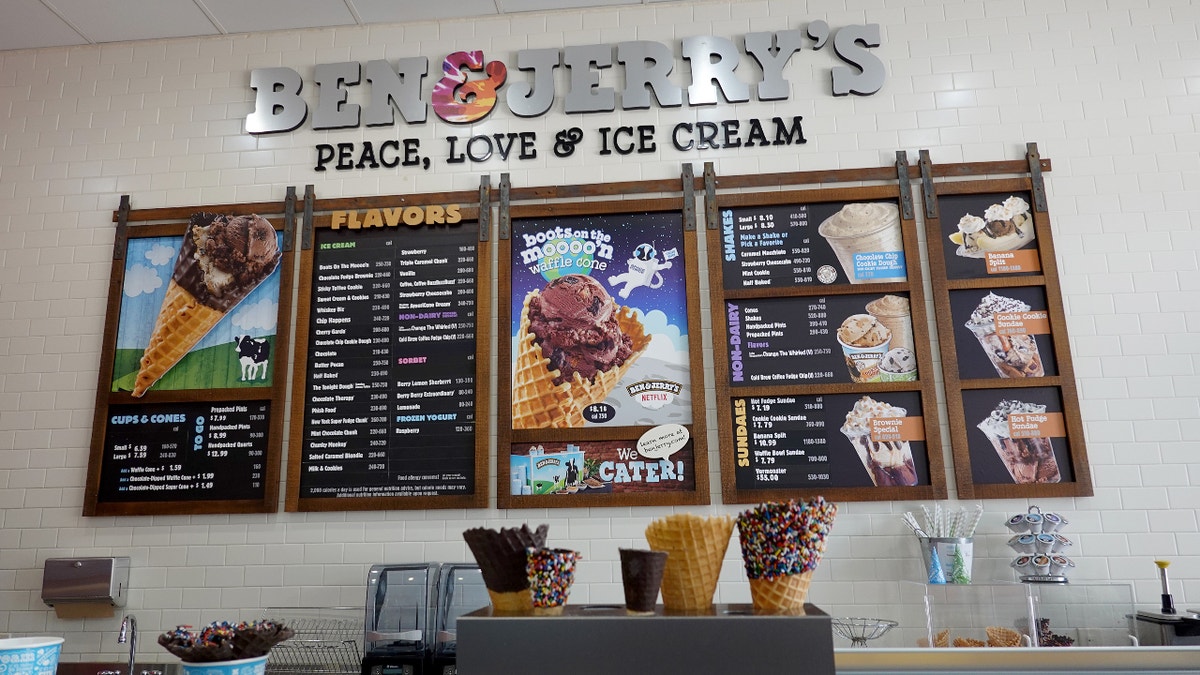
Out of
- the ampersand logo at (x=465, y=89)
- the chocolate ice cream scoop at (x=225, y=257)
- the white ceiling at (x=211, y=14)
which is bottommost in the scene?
the chocolate ice cream scoop at (x=225, y=257)

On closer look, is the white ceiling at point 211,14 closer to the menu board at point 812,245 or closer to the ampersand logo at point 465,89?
the ampersand logo at point 465,89

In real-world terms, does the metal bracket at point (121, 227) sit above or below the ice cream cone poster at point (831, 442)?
above

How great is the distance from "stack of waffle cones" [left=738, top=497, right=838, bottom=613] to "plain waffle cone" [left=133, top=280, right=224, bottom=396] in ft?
11.4

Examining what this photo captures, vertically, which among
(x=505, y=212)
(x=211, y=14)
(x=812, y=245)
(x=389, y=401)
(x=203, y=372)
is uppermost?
(x=211, y=14)

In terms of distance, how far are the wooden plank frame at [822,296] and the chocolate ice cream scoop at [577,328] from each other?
487 mm

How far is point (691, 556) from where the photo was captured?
163cm

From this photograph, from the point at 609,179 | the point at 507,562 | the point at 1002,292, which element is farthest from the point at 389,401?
the point at 1002,292

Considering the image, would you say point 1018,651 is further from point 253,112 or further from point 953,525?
point 253,112

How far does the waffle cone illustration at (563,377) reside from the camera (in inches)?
157

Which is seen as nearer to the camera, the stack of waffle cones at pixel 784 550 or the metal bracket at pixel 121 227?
the stack of waffle cones at pixel 784 550

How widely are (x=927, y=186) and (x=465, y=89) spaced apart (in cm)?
240

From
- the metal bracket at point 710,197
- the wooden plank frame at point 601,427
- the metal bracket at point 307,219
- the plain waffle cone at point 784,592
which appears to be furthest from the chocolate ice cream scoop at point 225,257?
the plain waffle cone at point 784,592

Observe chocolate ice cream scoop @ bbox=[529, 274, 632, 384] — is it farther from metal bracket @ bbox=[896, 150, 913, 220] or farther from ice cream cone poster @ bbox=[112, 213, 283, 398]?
metal bracket @ bbox=[896, 150, 913, 220]

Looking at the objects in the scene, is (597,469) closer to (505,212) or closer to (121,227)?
(505,212)
